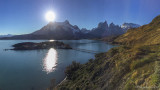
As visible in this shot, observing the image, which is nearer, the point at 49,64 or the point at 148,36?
the point at 148,36

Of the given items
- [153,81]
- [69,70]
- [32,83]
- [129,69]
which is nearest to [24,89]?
[32,83]

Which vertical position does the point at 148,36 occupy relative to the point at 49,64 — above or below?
above

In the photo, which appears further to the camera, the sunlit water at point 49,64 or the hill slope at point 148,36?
the sunlit water at point 49,64

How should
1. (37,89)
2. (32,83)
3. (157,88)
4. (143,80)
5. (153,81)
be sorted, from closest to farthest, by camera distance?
(157,88), (153,81), (143,80), (37,89), (32,83)

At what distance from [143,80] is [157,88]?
1059 mm

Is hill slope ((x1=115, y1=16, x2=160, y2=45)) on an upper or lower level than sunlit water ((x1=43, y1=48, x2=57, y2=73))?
upper

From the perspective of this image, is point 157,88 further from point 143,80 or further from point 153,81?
point 143,80

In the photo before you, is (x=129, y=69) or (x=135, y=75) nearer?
(x=135, y=75)

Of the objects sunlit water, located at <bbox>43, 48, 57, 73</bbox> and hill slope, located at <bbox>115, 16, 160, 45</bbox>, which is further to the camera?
sunlit water, located at <bbox>43, 48, 57, 73</bbox>

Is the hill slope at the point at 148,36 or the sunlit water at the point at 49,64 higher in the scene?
the hill slope at the point at 148,36

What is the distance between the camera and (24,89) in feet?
57.1

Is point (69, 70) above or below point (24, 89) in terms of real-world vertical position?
above

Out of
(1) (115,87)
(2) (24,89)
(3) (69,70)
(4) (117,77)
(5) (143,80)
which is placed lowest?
(2) (24,89)

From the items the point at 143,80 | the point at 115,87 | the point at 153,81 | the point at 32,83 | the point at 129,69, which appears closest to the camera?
the point at 153,81
